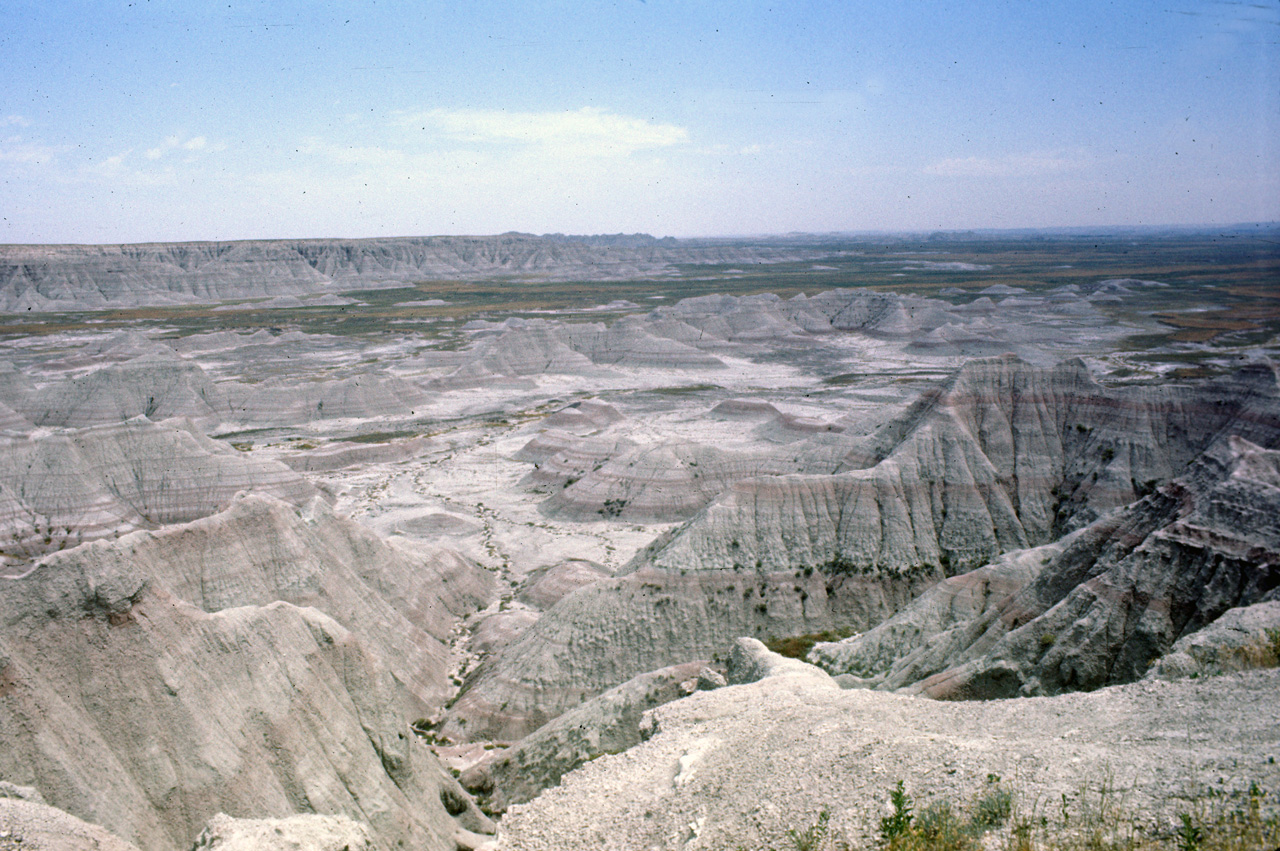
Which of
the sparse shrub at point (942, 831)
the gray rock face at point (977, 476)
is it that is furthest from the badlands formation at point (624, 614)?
the sparse shrub at point (942, 831)

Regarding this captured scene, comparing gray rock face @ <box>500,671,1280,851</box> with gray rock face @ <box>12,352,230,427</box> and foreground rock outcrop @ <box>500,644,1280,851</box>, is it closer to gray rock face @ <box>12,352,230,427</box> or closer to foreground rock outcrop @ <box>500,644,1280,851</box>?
foreground rock outcrop @ <box>500,644,1280,851</box>

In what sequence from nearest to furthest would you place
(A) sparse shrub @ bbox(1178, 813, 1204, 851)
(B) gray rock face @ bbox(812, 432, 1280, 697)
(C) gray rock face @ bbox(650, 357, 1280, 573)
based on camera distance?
1. (A) sparse shrub @ bbox(1178, 813, 1204, 851)
2. (B) gray rock face @ bbox(812, 432, 1280, 697)
3. (C) gray rock face @ bbox(650, 357, 1280, 573)

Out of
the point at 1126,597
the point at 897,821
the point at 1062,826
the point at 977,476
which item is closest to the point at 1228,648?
the point at 1126,597

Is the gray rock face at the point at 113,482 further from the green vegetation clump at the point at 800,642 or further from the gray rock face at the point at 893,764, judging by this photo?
the gray rock face at the point at 893,764

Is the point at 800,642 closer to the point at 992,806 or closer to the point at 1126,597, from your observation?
the point at 1126,597

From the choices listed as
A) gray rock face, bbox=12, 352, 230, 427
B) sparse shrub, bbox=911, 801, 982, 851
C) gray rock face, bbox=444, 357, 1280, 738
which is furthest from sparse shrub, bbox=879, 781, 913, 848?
gray rock face, bbox=12, 352, 230, 427

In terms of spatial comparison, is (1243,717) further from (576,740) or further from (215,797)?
(215,797)

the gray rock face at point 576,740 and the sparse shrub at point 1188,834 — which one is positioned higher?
the sparse shrub at point 1188,834
